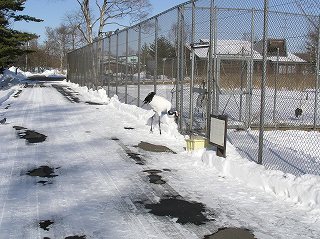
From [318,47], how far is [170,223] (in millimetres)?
6763

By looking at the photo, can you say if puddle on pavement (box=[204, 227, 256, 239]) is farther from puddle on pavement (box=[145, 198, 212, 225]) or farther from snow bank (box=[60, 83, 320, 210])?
snow bank (box=[60, 83, 320, 210])

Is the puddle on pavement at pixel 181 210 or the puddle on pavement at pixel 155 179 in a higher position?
the puddle on pavement at pixel 155 179

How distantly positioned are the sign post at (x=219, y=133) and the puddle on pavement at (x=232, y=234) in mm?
2980

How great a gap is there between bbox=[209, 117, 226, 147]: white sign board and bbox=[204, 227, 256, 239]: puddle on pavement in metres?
3.10

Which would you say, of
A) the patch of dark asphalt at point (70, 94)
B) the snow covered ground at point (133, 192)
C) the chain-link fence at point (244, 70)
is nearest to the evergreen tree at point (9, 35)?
the patch of dark asphalt at point (70, 94)

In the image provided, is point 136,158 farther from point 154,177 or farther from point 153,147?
point 154,177

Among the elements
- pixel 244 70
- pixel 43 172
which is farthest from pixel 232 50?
pixel 43 172

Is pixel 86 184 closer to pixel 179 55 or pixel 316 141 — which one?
pixel 179 55

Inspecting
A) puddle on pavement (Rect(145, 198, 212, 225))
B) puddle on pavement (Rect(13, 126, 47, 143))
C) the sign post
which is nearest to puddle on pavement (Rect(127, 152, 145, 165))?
the sign post

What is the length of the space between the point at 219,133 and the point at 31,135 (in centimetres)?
502

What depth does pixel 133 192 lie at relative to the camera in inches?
249

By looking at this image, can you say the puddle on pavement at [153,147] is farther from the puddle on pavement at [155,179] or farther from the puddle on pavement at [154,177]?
the puddle on pavement at [155,179]

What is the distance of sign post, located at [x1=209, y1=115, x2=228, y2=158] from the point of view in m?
7.96

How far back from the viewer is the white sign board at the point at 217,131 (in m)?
8.04
